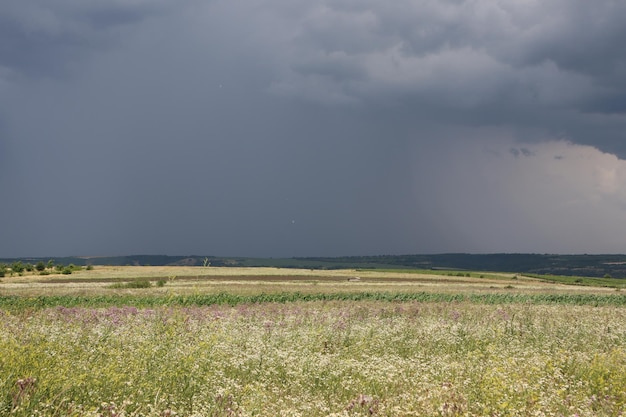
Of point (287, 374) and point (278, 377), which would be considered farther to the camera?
point (278, 377)

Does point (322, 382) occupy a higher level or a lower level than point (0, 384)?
lower

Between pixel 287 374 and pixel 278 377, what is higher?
pixel 287 374

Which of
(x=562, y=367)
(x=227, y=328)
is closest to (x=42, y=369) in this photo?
(x=227, y=328)

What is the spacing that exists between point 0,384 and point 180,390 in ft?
8.54

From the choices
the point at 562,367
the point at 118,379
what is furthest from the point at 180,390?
the point at 562,367

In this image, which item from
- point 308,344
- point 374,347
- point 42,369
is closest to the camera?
point 42,369

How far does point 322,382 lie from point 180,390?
9.44 feet

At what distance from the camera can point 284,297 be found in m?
36.6

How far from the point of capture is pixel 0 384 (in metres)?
6.54

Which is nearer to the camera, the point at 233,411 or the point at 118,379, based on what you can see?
the point at 233,411

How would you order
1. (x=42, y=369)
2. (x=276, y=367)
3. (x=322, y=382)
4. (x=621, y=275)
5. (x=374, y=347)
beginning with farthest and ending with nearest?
(x=621, y=275) → (x=374, y=347) → (x=276, y=367) → (x=322, y=382) → (x=42, y=369)

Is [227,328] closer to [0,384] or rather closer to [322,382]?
[322,382]

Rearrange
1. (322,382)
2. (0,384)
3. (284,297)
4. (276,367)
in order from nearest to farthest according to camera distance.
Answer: (0,384)
(322,382)
(276,367)
(284,297)

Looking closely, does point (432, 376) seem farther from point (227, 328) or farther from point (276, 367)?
point (227, 328)
